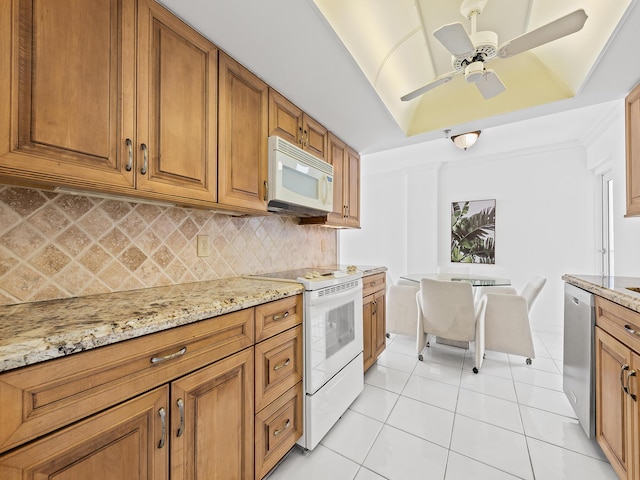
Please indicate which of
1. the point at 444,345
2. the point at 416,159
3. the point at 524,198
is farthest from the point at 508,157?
the point at 444,345

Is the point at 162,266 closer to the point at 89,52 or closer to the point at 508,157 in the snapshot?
the point at 89,52

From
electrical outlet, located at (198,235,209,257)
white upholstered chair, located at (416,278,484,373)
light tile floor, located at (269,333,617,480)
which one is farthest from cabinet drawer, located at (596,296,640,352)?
electrical outlet, located at (198,235,209,257)

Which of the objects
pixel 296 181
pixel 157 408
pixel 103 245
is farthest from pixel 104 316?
pixel 296 181

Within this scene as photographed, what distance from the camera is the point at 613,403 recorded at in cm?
130

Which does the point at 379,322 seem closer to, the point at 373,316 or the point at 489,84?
the point at 373,316

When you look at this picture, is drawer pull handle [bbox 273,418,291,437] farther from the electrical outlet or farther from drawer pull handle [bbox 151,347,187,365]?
the electrical outlet

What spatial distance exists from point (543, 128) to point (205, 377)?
3936mm

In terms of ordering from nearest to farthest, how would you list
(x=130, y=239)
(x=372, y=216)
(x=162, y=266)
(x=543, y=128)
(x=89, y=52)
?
(x=89, y=52)
(x=130, y=239)
(x=162, y=266)
(x=543, y=128)
(x=372, y=216)

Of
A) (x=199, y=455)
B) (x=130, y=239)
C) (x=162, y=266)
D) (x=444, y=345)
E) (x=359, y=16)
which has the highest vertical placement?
(x=359, y=16)

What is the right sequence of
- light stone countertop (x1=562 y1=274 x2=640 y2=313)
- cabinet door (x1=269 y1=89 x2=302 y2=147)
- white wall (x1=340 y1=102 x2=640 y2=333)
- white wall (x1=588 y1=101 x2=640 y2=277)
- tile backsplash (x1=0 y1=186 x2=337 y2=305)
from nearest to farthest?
1. tile backsplash (x1=0 y1=186 x2=337 y2=305)
2. light stone countertop (x1=562 y1=274 x2=640 y2=313)
3. cabinet door (x1=269 y1=89 x2=302 y2=147)
4. white wall (x1=588 y1=101 x2=640 y2=277)
5. white wall (x1=340 y1=102 x2=640 y2=333)

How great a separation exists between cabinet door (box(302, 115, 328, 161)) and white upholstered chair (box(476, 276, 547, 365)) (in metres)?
2.15

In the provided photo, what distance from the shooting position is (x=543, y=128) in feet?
9.75

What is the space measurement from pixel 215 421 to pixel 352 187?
241 centimetres

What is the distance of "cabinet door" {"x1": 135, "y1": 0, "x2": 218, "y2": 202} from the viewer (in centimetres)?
114
